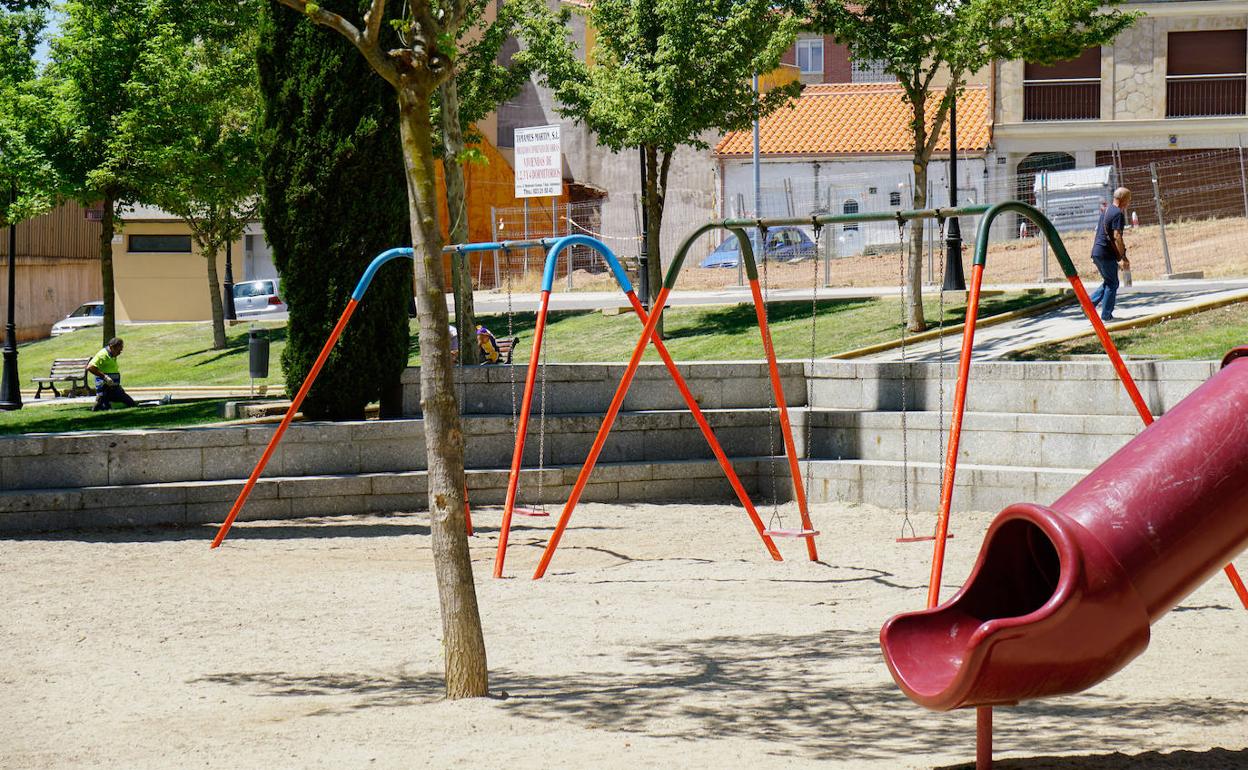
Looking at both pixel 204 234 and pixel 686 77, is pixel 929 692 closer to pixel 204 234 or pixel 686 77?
pixel 686 77

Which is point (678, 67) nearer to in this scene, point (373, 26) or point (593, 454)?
point (593, 454)

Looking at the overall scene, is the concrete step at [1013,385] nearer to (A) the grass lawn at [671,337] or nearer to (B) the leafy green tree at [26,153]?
(A) the grass lawn at [671,337]

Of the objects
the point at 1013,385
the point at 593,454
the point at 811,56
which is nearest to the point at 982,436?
the point at 1013,385

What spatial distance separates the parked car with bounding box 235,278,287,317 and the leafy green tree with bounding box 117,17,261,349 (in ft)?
32.6

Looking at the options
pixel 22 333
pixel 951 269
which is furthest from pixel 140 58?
pixel 22 333

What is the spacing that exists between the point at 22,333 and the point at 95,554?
35534mm

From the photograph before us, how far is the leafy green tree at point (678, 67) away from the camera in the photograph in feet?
71.2

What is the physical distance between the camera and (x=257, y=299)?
3759cm

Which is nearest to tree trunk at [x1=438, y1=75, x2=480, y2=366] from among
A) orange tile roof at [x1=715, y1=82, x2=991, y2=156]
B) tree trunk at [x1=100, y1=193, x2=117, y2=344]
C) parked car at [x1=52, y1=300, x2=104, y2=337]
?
tree trunk at [x1=100, y1=193, x2=117, y2=344]

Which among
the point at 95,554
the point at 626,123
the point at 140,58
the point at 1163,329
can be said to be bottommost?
the point at 95,554

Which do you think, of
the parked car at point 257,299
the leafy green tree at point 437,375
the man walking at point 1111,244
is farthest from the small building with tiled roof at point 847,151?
the leafy green tree at point 437,375

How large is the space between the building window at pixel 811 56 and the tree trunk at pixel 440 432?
154 ft

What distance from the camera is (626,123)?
2198 cm

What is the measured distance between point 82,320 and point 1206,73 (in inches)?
1201
